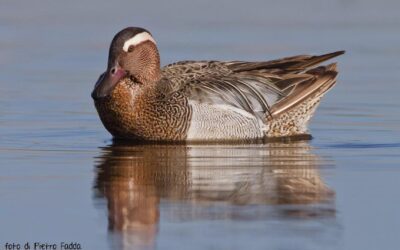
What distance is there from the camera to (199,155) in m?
13.2

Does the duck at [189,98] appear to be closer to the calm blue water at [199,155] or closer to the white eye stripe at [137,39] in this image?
the white eye stripe at [137,39]

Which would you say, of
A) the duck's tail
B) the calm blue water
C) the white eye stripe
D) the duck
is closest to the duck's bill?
the duck

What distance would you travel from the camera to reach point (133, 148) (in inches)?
543

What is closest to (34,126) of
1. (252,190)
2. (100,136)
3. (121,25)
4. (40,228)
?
(100,136)

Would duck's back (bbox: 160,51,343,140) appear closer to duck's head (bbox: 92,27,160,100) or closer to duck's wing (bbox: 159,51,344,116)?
duck's wing (bbox: 159,51,344,116)

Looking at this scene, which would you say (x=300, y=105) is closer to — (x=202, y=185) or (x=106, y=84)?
(x=106, y=84)

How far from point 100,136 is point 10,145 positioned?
49.9 inches

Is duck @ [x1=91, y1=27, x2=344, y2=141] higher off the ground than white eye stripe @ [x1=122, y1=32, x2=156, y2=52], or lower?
lower

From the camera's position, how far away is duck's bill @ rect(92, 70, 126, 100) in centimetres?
1386

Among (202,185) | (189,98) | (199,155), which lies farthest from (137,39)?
(202,185)

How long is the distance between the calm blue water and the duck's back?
32 cm

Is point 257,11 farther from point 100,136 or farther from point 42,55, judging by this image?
point 100,136

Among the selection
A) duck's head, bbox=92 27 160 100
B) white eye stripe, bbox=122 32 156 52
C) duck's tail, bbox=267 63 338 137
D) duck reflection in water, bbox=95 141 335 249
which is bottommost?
duck reflection in water, bbox=95 141 335 249

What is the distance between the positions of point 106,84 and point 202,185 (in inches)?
112
